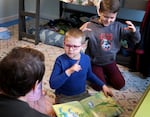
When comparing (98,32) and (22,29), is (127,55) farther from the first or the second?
(22,29)

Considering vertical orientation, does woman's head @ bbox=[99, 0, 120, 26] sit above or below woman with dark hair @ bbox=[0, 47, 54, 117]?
above

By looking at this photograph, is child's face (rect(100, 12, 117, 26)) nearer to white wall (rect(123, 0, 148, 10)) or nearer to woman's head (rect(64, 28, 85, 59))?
woman's head (rect(64, 28, 85, 59))

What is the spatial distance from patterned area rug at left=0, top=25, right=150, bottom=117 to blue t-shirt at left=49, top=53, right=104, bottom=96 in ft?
0.94

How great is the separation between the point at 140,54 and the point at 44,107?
1.11 m

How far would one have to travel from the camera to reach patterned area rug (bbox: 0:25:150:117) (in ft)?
6.27

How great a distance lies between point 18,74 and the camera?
33.3 inches

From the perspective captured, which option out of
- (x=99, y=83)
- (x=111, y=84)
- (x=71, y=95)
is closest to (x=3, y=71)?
(x=71, y=95)

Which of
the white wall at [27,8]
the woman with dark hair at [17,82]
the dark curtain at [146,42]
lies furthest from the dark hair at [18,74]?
the white wall at [27,8]

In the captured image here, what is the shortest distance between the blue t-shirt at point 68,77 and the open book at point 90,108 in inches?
4.2

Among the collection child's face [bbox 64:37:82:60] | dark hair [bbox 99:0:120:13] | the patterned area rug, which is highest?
dark hair [bbox 99:0:120:13]

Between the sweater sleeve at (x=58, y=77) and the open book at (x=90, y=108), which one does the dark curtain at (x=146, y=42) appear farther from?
the sweater sleeve at (x=58, y=77)

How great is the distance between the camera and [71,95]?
5.55ft

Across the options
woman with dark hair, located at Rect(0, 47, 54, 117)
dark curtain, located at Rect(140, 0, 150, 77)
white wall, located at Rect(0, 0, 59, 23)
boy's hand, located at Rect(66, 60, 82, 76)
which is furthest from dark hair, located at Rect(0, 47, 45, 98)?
white wall, located at Rect(0, 0, 59, 23)

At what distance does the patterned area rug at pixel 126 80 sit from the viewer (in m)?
1.91
